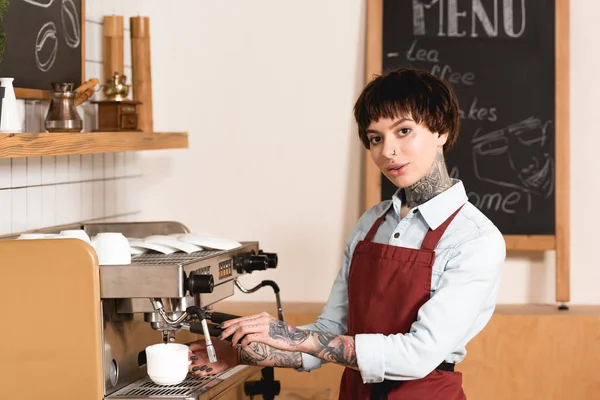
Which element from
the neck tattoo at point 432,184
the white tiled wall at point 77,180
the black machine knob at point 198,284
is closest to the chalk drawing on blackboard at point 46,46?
the white tiled wall at point 77,180

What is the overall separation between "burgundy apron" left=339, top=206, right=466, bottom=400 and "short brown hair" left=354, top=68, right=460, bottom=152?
196 mm

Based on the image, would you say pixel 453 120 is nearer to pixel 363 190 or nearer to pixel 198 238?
pixel 198 238

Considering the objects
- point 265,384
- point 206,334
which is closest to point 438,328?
point 206,334

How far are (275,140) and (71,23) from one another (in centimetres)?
90

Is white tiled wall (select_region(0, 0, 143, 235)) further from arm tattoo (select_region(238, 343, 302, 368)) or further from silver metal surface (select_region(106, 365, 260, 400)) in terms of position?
arm tattoo (select_region(238, 343, 302, 368))

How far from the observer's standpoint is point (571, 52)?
3.18 metres

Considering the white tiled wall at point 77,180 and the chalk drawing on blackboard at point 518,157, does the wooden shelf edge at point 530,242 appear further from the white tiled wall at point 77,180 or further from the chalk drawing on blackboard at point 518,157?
the white tiled wall at point 77,180

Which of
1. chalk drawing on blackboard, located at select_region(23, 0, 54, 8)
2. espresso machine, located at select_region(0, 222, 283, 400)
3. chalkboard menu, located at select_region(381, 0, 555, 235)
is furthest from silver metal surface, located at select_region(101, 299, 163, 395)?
chalkboard menu, located at select_region(381, 0, 555, 235)

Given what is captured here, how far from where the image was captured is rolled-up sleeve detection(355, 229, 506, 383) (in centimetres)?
176

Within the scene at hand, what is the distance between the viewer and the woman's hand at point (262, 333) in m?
1.77

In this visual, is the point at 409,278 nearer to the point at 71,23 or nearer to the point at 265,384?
the point at 265,384

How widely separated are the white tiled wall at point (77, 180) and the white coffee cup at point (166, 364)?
24.2 inches

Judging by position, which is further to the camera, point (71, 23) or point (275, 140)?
point (275, 140)

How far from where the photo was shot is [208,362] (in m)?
Answer: 2.05
